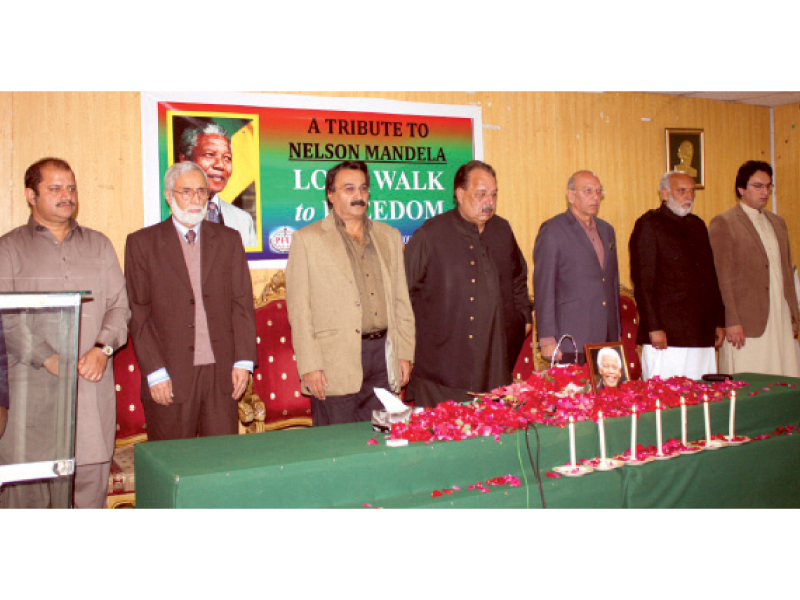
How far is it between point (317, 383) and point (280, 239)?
1.48m

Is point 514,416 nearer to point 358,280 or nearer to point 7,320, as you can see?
point 358,280

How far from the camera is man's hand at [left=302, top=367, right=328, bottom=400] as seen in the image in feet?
10.5

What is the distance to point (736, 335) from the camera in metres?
4.58

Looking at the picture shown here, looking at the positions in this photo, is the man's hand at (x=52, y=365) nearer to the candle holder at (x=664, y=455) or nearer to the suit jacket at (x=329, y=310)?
the suit jacket at (x=329, y=310)

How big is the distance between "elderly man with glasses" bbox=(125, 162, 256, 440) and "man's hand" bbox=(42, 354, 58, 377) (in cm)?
122

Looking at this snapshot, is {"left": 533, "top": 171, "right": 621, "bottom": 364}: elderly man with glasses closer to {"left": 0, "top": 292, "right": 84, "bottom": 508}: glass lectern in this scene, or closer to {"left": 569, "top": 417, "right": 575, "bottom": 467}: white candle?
{"left": 569, "top": 417, "right": 575, "bottom": 467}: white candle

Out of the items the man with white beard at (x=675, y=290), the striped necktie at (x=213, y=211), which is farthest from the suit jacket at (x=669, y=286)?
the striped necktie at (x=213, y=211)

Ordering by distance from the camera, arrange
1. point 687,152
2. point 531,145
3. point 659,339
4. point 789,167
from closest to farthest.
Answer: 1. point 659,339
2. point 531,145
3. point 687,152
4. point 789,167

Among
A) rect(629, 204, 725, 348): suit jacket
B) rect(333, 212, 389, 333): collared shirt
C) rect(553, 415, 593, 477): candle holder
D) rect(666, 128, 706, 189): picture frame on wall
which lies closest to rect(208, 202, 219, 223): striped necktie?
rect(333, 212, 389, 333): collared shirt

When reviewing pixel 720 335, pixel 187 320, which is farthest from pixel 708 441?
pixel 187 320

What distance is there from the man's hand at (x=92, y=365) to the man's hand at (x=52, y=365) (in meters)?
1.22

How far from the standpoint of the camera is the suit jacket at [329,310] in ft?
10.7

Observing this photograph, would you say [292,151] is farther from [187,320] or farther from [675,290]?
[675,290]

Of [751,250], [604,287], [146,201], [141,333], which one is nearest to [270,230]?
[146,201]
